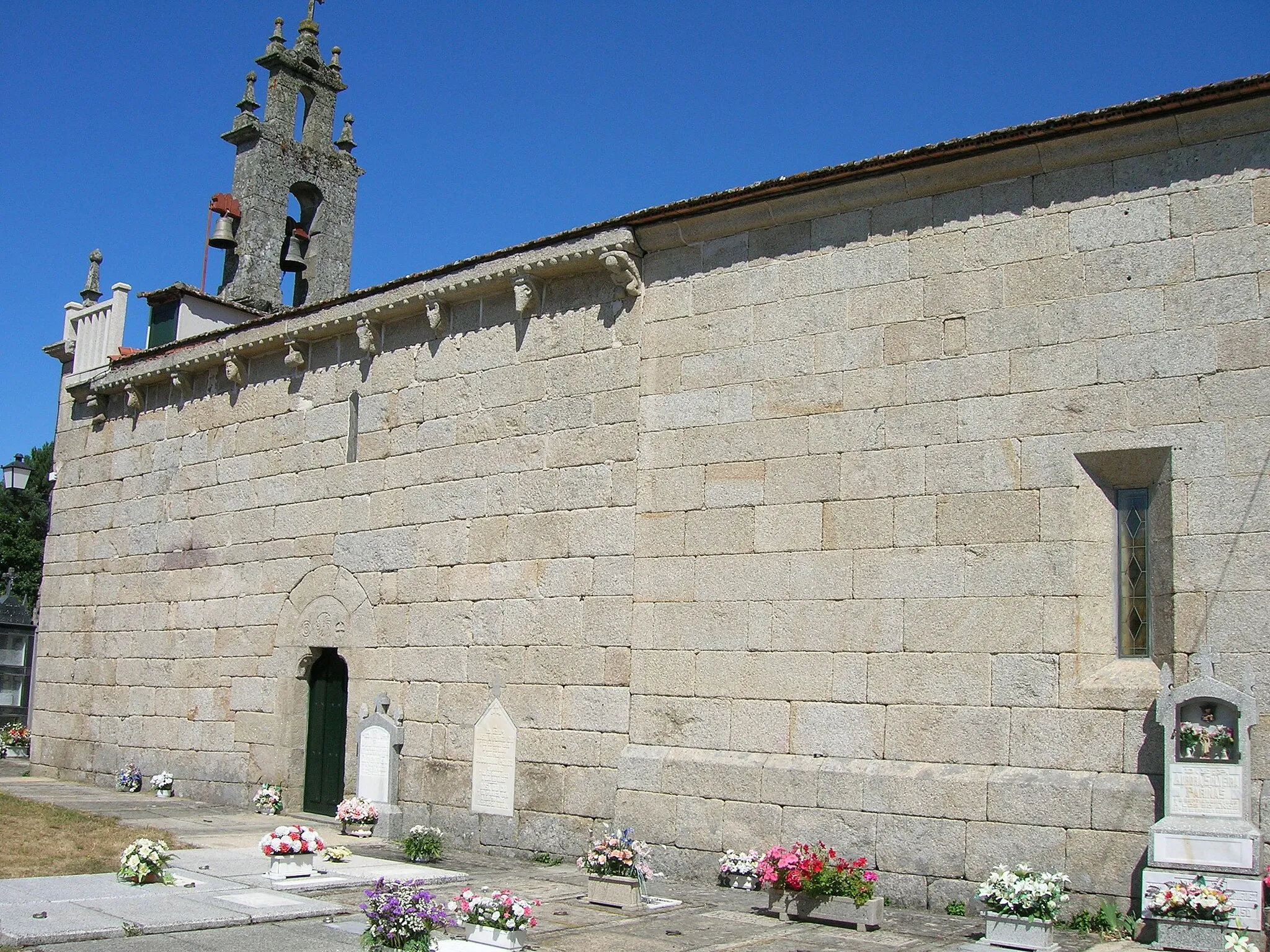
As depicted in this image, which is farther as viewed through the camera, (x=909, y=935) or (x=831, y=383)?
(x=831, y=383)

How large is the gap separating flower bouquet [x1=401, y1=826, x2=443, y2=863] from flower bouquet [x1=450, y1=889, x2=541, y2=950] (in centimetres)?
358

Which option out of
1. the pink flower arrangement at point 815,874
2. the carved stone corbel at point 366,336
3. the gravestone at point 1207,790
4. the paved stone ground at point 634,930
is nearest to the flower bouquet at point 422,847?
the paved stone ground at point 634,930

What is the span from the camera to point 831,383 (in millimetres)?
9594

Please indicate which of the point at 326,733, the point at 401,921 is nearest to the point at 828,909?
the point at 401,921

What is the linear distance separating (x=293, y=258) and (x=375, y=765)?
30.8ft

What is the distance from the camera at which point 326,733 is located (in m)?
13.2

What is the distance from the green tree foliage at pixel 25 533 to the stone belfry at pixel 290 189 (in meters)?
21.7

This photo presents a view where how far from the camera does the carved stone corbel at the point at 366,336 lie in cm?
1303

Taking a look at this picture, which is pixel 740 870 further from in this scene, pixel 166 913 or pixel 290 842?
pixel 166 913

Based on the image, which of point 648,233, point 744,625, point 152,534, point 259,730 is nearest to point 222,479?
point 152,534

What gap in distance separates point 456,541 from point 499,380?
5.45 ft

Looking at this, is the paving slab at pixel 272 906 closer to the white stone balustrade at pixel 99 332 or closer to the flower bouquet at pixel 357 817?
the flower bouquet at pixel 357 817

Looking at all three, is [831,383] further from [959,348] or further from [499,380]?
[499,380]

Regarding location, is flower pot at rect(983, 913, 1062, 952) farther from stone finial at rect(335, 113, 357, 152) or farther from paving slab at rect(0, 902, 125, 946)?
stone finial at rect(335, 113, 357, 152)
